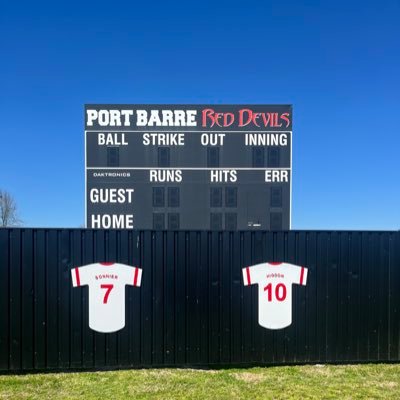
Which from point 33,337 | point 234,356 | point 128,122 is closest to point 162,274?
point 234,356

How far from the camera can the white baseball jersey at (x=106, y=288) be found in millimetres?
4781

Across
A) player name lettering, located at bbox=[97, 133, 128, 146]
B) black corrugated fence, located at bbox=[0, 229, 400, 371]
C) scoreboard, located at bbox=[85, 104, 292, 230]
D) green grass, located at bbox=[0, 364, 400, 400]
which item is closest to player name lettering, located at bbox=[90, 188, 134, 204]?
scoreboard, located at bbox=[85, 104, 292, 230]

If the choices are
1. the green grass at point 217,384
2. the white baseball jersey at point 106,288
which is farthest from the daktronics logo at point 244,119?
the green grass at point 217,384

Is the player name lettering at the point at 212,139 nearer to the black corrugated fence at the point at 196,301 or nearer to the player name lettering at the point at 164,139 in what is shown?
the player name lettering at the point at 164,139

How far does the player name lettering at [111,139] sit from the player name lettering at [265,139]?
6335 mm

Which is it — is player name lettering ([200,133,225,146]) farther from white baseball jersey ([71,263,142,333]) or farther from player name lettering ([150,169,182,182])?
white baseball jersey ([71,263,142,333])

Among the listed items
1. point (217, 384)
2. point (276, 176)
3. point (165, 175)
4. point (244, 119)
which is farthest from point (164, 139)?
point (217, 384)

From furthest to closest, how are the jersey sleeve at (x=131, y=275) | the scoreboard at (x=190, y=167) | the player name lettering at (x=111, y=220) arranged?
the scoreboard at (x=190, y=167) → the player name lettering at (x=111, y=220) → the jersey sleeve at (x=131, y=275)

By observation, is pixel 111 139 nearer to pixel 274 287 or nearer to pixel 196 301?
pixel 196 301

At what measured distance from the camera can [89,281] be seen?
4.78 metres

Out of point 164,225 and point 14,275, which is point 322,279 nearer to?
point 14,275

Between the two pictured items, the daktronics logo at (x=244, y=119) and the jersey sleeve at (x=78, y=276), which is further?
the daktronics logo at (x=244, y=119)

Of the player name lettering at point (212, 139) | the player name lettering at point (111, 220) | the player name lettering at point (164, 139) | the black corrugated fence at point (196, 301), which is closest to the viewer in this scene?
the black corrugated fence at point (196, 301)

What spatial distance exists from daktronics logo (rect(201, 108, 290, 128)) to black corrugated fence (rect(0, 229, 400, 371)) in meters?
12.2
